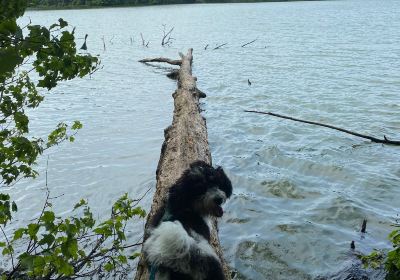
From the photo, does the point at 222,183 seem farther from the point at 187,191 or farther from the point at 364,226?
the point at 364,226

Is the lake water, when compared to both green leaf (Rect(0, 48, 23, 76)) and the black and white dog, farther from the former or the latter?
green leaf (Rect(0, 48, 23, 76))

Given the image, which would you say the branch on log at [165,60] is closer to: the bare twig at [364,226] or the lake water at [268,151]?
the lake water at [268,151]

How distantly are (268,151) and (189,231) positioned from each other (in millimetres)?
8612

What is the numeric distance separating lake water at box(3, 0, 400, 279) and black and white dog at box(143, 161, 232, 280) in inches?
111

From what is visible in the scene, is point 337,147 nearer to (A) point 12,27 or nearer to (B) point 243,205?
(B) point 243,205

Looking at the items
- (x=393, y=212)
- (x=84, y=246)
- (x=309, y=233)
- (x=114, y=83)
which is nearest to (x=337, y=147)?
(x=393, y=212)

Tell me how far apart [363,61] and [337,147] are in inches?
629

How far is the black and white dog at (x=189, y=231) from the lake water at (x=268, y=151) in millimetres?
2831

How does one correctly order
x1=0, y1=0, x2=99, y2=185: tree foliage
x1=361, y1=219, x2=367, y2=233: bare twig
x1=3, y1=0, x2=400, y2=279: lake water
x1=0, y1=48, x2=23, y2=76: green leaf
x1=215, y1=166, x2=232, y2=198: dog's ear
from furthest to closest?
x1=3, y1=0, x2=400, y2=279: lake water → x1=361, y1=219, x2=367, y2=233: bare twig → x1=215, y1=166, x2=232, y2=198: dog's ear → x1=0, y1=0, x2=99, y2=185: tree foliage → x1=0, y1=48, x2=23, y2=76: green leaf

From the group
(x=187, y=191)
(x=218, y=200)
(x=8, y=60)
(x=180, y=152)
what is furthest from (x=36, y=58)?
(x=180, y=152)

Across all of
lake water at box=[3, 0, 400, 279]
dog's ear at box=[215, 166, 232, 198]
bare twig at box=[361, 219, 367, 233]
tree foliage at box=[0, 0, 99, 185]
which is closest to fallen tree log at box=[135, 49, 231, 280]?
dog's ear at box=[215, 166, 232, 198]

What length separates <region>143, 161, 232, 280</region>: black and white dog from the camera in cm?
429

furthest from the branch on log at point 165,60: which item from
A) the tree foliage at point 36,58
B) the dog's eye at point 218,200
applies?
the dog's eye at point 218,200

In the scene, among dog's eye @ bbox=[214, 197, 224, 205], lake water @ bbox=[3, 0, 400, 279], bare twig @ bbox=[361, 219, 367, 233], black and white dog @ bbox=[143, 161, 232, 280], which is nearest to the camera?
black and white dog @ bbox=[143, 161, 232, 280]
